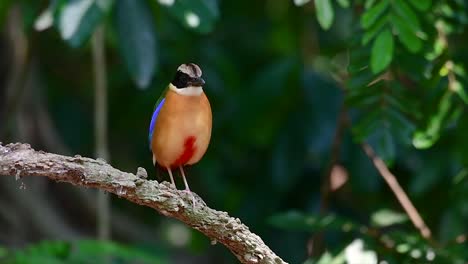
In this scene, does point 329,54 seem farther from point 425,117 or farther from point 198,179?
point 198,179

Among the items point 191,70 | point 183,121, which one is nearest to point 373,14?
point 191,70

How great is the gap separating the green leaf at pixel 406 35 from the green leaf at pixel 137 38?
1459mm

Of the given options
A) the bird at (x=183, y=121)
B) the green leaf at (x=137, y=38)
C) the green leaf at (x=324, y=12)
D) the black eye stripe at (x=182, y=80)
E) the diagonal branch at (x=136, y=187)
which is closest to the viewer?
the diagonal branch at (x=136, y=187)

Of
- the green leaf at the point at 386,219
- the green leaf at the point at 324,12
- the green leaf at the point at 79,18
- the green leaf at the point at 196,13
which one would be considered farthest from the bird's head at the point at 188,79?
the green leaf at the point at 386,219

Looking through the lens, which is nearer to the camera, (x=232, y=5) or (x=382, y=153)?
(x=382, y=153)

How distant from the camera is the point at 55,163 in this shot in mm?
3250

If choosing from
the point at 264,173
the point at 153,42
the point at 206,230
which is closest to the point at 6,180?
the point at 264,173

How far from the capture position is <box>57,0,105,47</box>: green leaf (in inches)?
203

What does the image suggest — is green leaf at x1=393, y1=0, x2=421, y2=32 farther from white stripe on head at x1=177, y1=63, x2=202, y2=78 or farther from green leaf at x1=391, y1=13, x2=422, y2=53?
white stripe on head at x1=177, y1=63, x2=202, y2=78

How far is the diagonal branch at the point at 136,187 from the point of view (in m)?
3.23

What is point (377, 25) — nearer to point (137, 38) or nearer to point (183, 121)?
point (183, 121)

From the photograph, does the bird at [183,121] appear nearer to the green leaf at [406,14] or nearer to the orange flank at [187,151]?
the orange flank at [187,151]

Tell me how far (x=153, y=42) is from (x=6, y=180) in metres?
2.81

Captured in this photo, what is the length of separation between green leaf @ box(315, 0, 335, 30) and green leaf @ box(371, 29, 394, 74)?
25cm
